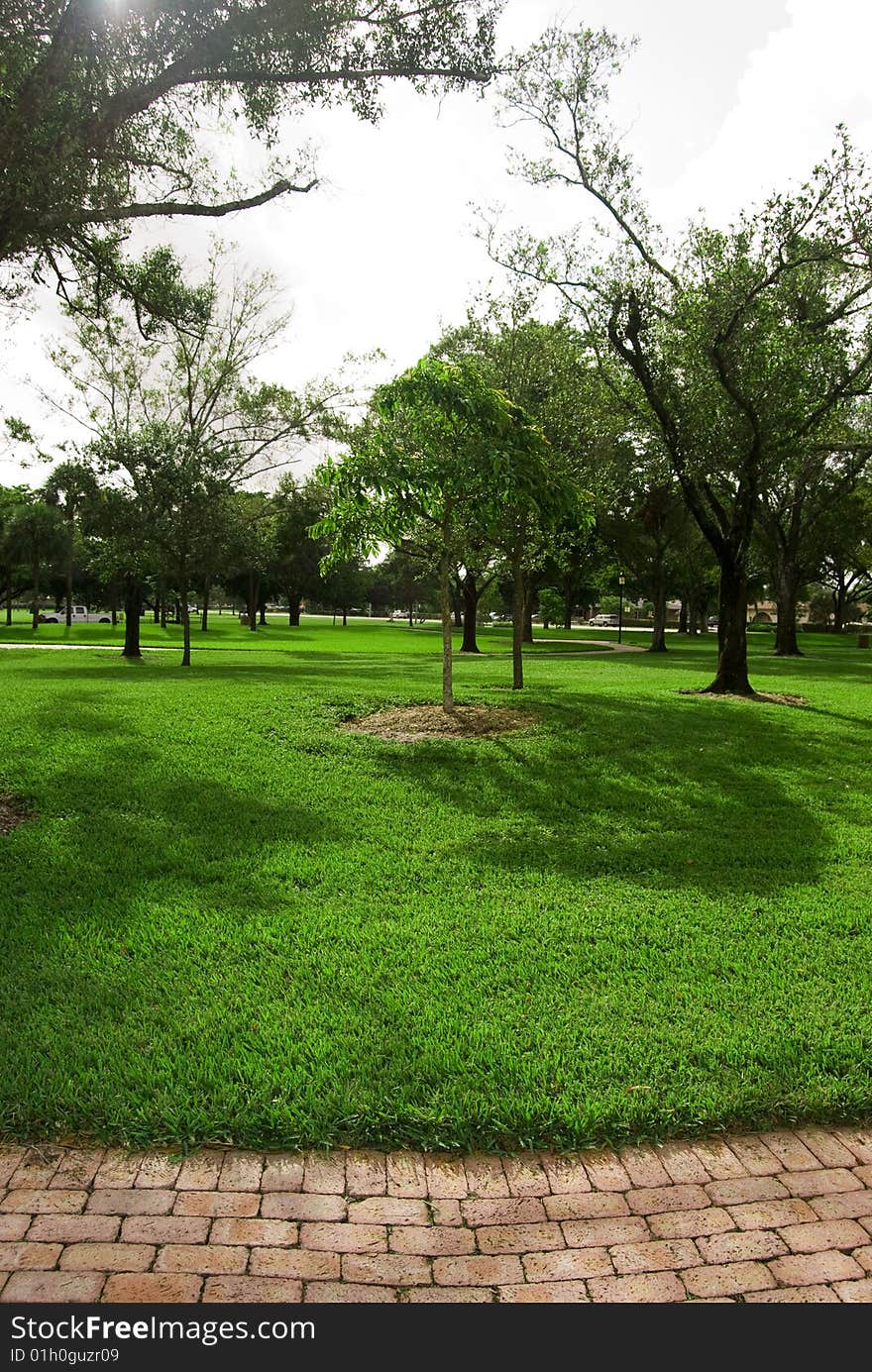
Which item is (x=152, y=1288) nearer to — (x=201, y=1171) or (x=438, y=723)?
(x=201, y=1171)

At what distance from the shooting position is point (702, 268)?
43.6ft

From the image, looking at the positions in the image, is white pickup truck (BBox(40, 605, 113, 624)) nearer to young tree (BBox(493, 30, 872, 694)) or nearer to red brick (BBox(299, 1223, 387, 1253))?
young tree (BBox(493, 30, 872, 694))

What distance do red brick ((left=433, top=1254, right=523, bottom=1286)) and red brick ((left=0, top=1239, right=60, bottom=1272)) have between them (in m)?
1.10

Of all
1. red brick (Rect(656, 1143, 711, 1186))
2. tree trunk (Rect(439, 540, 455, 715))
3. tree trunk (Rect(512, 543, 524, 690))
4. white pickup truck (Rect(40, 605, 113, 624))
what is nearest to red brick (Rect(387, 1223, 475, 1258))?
red brick (Rect(656, 1143, 711, 1186))

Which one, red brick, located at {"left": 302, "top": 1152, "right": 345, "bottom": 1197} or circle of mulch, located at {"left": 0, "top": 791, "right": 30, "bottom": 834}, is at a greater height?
circle of mulch, located at {"left": 0, "top": 791, "right": 30, "bottom": 834}

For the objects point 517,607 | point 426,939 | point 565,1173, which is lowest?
point 565,1173

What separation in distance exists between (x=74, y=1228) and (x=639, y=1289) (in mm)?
1672

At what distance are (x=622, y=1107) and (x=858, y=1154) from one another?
2.71 feet

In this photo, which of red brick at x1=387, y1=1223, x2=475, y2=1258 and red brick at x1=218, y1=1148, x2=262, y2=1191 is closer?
red brick at x1=387, y1=1223, x2=475, y2=1258

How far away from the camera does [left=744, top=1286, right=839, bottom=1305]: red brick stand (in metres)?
2.20

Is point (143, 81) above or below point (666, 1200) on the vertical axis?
above

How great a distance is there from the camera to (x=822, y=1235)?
7.98 ft

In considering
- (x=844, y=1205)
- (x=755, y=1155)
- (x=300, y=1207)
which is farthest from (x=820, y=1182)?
(x=300, y=1207)
